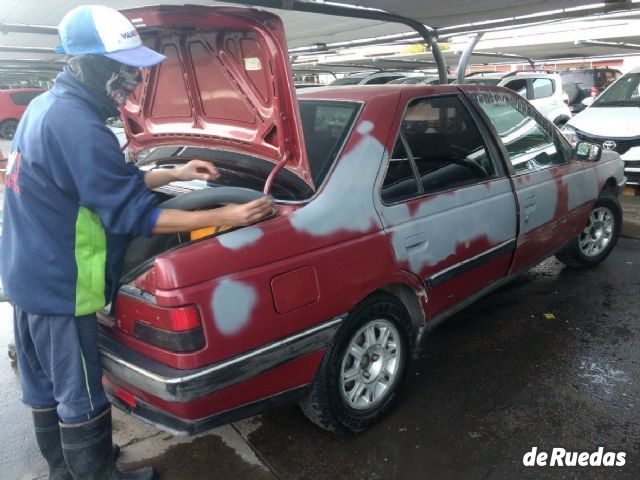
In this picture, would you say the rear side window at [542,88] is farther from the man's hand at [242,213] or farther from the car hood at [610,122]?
the man's hand at [242,213]

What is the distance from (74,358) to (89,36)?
113 centimetres

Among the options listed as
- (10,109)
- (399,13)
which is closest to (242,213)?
(399,13)

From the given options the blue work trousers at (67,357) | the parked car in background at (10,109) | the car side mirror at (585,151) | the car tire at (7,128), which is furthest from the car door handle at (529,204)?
the car tire at (7,128)

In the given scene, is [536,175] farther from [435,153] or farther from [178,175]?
[178,175]

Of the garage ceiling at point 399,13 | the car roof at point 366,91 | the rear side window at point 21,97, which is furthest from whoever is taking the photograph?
the rear side window at point 21,97

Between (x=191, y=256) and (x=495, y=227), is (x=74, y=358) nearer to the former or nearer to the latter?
(x=191, y=256)

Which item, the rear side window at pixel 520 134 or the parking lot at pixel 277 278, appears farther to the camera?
the rear side window at pixel 520 134

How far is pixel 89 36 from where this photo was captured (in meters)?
1.73

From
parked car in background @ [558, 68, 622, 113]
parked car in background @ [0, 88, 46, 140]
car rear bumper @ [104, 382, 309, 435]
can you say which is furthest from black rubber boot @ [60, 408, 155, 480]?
parked car in background @ [0, 88, 46, 140]

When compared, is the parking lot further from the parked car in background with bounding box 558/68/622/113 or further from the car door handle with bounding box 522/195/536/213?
the parked car in background with bounding box 558/68/622/113

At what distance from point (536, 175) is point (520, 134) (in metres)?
0.30

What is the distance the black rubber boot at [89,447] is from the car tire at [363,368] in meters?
0.83

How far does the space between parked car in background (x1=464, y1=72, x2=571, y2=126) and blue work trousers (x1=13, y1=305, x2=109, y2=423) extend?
32.8ft

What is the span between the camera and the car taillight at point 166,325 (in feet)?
6.04
